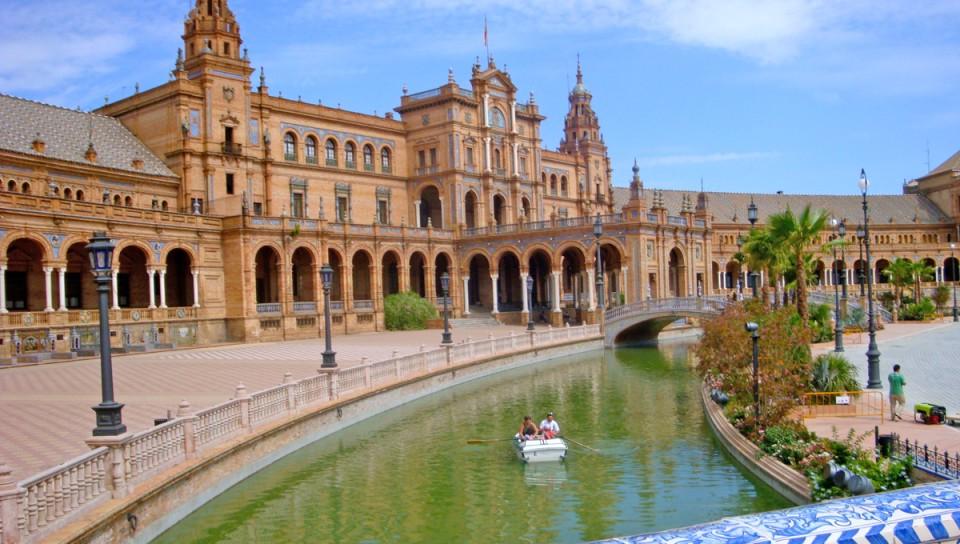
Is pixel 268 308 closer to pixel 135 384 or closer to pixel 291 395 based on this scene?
pixel 135 384

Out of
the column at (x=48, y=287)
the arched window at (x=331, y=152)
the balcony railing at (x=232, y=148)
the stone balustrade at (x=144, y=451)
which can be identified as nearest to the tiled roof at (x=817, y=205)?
the arched window at (x=331, y=152)

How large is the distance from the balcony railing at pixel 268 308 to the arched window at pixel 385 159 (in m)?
19.2

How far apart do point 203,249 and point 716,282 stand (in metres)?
59.2

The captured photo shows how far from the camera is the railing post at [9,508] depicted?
30.9ft

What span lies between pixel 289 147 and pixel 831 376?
4435 centimetres

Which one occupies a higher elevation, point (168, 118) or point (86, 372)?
point (168, 118)

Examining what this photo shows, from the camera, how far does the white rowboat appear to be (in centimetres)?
1889

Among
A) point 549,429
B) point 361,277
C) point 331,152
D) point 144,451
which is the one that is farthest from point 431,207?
point 144,451

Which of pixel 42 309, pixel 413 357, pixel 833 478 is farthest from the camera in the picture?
pixel 42 309

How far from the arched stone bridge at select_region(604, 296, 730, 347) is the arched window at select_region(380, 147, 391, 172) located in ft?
77.5

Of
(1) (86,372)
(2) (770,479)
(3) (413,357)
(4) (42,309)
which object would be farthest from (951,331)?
(4) (42,309)

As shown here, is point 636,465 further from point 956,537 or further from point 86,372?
point 86,372

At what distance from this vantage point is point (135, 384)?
26859 mm

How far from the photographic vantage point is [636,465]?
18797mm
